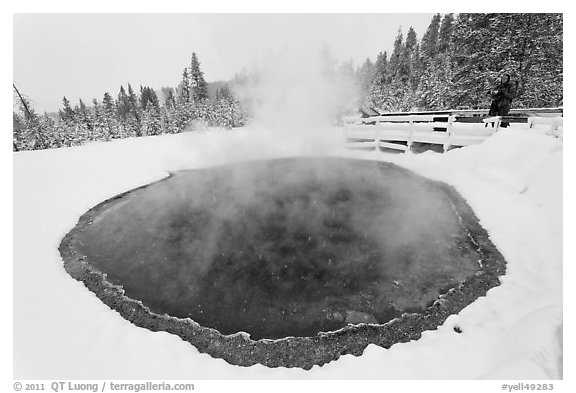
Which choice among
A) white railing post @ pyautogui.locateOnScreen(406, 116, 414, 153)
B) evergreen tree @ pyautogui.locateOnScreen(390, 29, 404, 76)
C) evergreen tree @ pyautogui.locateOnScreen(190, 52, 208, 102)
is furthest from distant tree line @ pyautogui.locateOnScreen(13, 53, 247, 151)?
evergreen tree @ pyautogui.locateOnScreen(390, 29, 404, 76)

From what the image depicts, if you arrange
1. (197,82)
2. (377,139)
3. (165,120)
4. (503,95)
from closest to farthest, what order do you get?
(377,139) < (503,95) < (197,82) < (165,120)

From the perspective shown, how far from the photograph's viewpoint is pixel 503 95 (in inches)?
574

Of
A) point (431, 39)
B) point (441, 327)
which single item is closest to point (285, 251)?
point (441, 327)

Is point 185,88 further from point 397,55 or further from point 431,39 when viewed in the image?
point 431,39

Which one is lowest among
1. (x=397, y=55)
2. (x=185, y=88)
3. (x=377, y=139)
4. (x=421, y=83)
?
(x=377, y=139)

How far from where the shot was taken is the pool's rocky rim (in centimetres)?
343

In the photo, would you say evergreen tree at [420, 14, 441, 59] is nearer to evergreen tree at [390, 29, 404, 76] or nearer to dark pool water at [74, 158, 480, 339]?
evergreen tree at [390, 29, 404, 76]

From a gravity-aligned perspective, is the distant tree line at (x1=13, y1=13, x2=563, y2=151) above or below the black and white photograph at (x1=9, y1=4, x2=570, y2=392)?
above

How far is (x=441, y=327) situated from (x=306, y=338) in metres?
1.85

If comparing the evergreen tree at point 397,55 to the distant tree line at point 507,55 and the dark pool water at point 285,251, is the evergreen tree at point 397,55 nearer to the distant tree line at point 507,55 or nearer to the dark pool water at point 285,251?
the distant tree line at point 507,55

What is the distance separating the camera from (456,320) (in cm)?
377

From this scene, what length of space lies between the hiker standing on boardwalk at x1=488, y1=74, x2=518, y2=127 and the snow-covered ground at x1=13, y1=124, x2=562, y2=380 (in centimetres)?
740

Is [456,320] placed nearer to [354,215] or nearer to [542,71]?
[354,215]

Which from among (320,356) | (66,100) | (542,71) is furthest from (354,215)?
(66,100)
